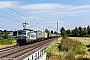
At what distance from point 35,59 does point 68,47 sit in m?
31.7

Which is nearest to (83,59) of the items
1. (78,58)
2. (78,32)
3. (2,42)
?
(78,58)

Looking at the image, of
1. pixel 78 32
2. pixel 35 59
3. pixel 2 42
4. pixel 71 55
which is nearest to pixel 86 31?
pixel 78 32

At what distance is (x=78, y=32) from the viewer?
602ft

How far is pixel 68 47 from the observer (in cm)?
5169

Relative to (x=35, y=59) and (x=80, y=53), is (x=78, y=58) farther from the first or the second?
(x=35, y=59)

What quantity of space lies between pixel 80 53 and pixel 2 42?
2180cm

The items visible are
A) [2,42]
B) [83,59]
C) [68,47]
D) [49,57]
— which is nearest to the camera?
[49,57]

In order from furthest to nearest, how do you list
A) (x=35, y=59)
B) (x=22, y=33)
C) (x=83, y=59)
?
(x=22, y=33), (x=83, y=59), (x=35, y=59)

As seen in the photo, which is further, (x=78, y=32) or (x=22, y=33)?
(x=78, y=32)

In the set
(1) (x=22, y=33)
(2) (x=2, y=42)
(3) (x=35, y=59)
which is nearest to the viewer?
(3) (x=35, y=59)

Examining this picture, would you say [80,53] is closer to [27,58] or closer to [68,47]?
[68,47]

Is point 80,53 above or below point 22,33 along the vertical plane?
below

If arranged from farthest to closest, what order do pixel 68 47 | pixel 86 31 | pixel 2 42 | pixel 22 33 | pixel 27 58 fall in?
1. pixel 86 31
2. pixel 2 42
3. pixel 68 47
4. pixel 22 33
5. pixel 27 58

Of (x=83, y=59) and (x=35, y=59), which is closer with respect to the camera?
(x=35, y=59)
